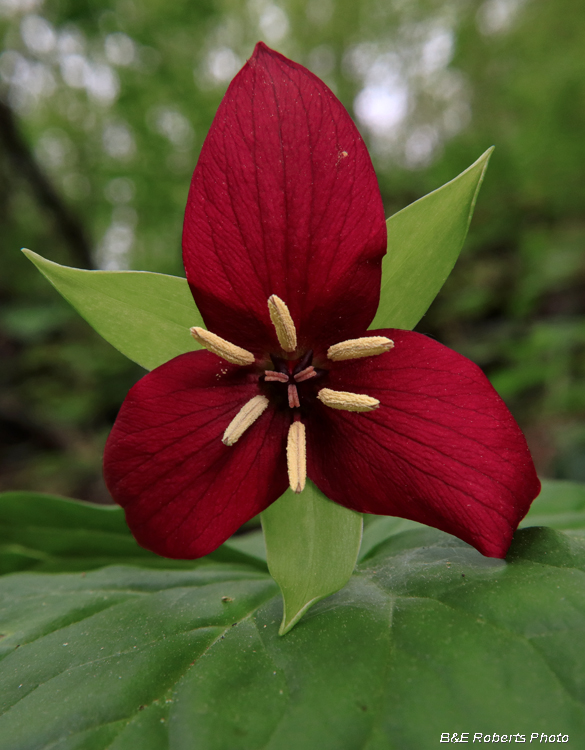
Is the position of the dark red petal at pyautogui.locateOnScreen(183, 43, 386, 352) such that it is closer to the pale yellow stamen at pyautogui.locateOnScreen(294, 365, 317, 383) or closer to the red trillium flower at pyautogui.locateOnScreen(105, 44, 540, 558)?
the red trillium flower at pyautogui.locateOnScreen(105, 44, 540, 558)

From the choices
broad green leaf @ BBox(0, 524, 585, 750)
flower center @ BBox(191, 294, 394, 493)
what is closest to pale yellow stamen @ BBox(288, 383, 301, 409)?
flower center @ BBox(191, 294, 394, 493)

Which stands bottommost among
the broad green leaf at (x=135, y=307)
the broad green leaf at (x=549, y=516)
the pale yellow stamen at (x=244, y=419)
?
the broad green leaf at (x=549, y=516)

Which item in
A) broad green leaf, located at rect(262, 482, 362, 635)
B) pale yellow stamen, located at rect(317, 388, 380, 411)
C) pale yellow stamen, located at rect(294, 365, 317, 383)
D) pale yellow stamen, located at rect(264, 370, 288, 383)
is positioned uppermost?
pale yellow stamen, located at rect(264, 370, 288, 383)

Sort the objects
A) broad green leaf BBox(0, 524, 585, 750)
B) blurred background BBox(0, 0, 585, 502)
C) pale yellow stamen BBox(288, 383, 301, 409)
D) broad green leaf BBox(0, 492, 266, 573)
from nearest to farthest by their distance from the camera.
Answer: broad green leaf BBox(0, 524, 585, 750)
pale yellow stamen BBox(288, 383, 301, 409)
broad green leaf BBox(0, 492, 266, 573)
blurred background BBox(0, 0, 585, 502)

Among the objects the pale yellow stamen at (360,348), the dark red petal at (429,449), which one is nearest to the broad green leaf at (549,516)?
the dark red petal at (429,449)

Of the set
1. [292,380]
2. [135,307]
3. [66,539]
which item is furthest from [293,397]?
[66,539]

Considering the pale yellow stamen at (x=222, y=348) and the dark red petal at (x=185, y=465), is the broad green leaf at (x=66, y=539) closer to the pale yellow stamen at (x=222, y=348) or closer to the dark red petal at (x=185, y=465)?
the dark red petal at (x=185, y=465)
